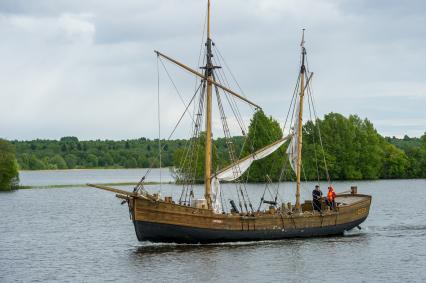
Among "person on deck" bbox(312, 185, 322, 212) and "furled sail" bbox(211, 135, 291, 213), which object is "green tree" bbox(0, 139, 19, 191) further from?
"person on deck" bbox(312, 185, 322, 212)

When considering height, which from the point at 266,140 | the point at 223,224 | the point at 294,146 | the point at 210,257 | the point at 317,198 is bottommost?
the point at 210,257

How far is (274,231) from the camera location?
55.6 metres

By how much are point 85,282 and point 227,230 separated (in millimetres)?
13043

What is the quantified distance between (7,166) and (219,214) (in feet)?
286

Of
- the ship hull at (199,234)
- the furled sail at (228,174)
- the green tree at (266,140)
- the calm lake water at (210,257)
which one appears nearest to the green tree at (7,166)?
the green tree at (266,140)

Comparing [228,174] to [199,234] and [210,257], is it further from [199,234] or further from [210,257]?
[210,257]

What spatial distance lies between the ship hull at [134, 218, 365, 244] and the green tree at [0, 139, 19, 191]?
83.4 m

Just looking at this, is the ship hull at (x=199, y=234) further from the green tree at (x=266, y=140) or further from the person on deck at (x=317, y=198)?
the green tree at (x=266, y=140)

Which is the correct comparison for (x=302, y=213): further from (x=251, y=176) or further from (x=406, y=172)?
(x=406, y=172)

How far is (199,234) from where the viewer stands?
52.3 meters

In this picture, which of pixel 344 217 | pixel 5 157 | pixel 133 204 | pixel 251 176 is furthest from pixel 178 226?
pixel 251 176

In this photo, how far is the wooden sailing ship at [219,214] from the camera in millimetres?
50844

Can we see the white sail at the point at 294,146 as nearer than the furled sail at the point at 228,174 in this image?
No

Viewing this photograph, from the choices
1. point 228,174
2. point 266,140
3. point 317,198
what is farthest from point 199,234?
point 266,140
